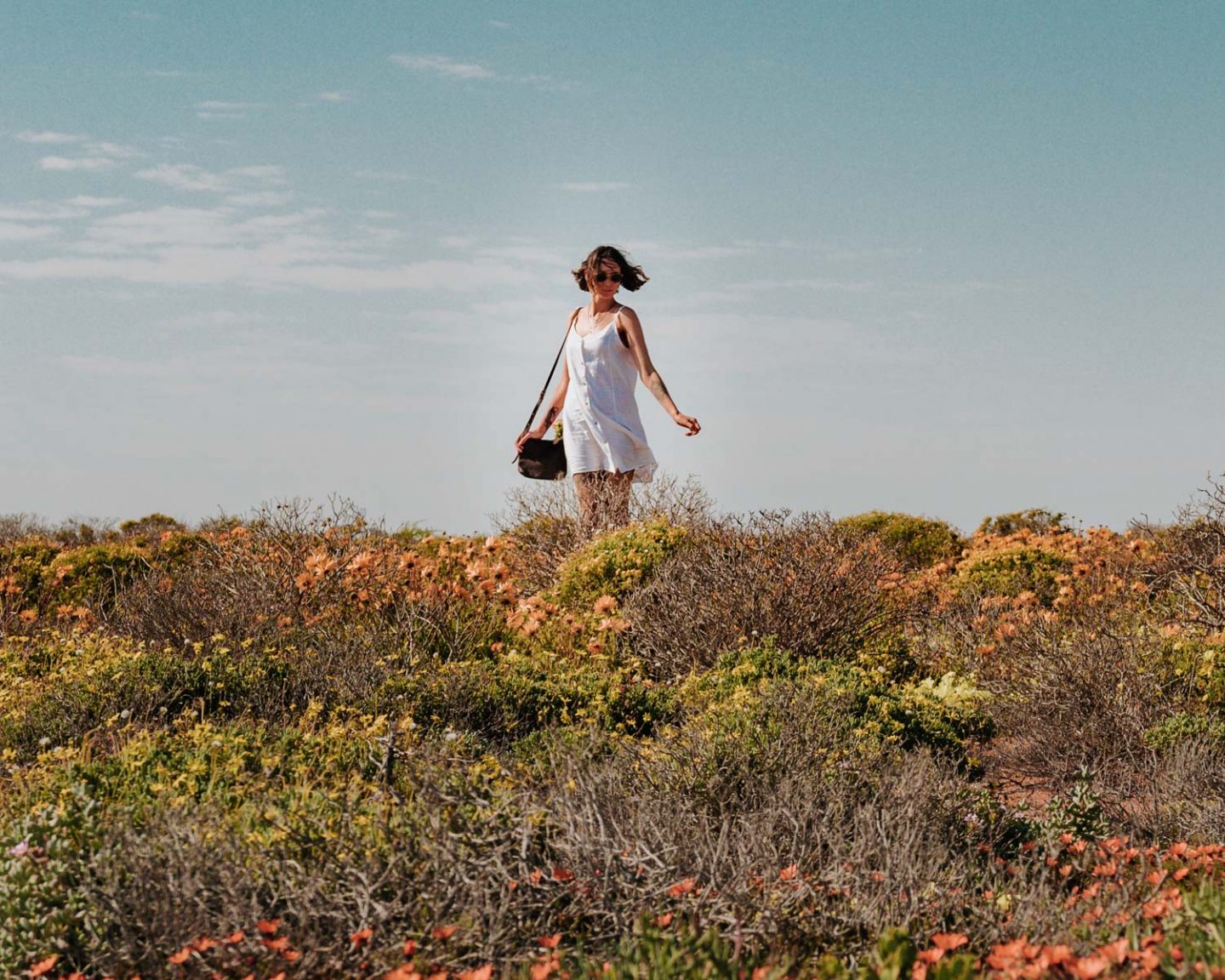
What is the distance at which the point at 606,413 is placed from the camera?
9609mm

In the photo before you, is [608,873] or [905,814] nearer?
[608,873]

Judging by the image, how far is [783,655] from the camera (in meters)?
6.04

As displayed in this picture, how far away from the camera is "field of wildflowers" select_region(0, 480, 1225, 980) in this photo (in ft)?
10.5

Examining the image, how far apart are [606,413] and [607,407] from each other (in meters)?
0.06

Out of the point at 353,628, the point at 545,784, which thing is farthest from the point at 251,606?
the point at 545,784

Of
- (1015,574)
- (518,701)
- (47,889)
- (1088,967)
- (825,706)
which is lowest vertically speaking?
(1088,967)

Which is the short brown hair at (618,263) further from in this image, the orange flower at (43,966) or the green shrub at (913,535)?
the orange flower at (43,966)

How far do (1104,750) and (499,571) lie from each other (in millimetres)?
3941

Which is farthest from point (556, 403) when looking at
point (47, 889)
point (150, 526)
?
point (150, 526)

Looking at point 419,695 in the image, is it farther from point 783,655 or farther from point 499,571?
point 499,571

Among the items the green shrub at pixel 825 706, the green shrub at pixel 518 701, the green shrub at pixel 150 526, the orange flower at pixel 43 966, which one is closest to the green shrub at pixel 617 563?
the green shrub at pixel 825 706

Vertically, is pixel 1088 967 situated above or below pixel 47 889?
below

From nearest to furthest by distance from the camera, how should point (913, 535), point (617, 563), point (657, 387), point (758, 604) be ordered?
point (758, 604)
point (617, 563)
point (657, 387)
point (913, 535)

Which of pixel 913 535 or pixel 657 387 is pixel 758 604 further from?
pixel 913 535
